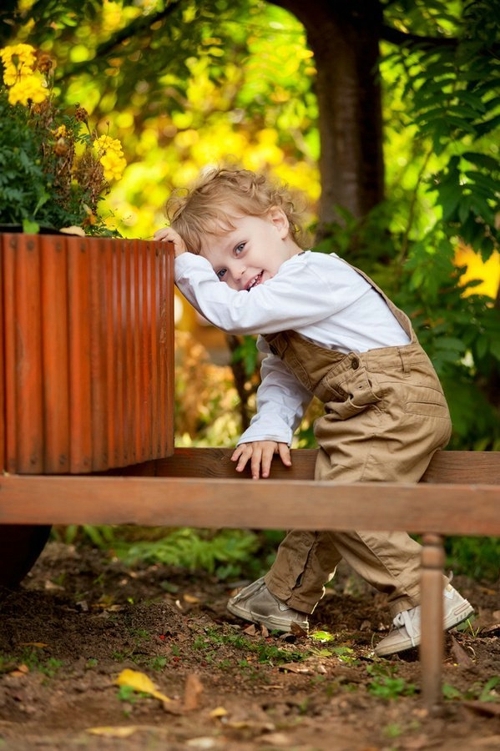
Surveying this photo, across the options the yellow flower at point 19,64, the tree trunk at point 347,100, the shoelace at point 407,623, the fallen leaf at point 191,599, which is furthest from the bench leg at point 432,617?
the tree trunk at point 347,100

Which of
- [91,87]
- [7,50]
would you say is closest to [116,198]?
[91,87]

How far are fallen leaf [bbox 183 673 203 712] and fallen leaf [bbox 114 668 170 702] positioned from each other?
6cm

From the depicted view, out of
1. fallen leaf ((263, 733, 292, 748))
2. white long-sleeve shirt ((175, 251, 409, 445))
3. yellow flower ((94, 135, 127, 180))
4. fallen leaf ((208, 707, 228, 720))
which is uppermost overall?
yellow flower ((94, 135, 127, 180))

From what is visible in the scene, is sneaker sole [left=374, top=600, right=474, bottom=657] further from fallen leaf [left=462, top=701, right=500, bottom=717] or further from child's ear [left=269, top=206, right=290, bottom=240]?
child's ear [left=269, top=206, right=290, bottom=240]

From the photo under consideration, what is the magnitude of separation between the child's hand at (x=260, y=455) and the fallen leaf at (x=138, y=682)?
84 cm

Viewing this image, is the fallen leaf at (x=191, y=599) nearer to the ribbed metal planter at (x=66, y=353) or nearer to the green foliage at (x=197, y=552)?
the green foliage at (x=197, y=552)

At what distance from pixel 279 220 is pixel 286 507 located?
133 cm

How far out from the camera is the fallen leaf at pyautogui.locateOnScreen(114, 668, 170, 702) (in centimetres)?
259

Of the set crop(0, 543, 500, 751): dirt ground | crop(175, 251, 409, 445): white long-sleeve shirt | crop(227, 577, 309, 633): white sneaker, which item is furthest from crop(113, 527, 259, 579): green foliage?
crop(175, 251, 409, 445): white long-sleeve shirt

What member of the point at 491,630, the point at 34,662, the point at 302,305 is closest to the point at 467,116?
the point at 302,305

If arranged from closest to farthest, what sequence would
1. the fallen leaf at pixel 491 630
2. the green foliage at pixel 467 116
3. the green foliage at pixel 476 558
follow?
the fallen leaf at pixel 491 630 < the green foliage at pixel 467 116 < the green foliage at pixel 476 558

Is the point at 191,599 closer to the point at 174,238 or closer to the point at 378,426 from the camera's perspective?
the point at 378,426

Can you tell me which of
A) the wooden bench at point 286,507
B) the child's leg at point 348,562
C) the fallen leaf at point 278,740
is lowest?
the fallen leaf at point 278,740

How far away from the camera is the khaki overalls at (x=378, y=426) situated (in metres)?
3.08
